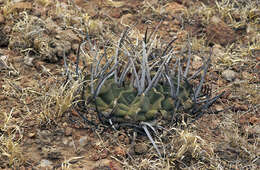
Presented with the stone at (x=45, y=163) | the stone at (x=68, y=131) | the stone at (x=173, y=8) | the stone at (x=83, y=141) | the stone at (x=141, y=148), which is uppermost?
the stone at (x=173, y=8)

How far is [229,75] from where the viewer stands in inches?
129

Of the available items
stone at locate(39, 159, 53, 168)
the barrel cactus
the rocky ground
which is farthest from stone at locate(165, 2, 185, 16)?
stone at locate(39, 159, 53, 168)

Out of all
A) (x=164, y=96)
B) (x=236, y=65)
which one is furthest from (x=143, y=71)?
(x=236, y=65)

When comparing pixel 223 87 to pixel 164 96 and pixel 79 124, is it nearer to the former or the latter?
pixel 164 96

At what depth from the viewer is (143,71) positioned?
2.53 meters

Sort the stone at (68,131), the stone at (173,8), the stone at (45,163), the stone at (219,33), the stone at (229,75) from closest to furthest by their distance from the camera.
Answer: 1. the stone at (45,163)
2. the stone at (68,131)
3. the stone at (229,75)
4. the stone at (219,33)
5. the stone at (173,8)

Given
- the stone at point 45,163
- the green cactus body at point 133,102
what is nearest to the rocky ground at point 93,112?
the stone at point 45,163

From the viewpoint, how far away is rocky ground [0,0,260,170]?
7.76 feet

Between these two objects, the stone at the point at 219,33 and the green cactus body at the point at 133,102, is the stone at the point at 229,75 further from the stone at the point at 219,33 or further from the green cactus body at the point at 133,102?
the green cactus body at the point at 133,102

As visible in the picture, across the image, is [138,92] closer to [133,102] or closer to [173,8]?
[133,102]

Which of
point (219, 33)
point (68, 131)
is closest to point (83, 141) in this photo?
point (68, 131)

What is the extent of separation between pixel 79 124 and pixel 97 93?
0.23 meters

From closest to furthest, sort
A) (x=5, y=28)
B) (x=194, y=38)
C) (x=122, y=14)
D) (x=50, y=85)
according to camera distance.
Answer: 1. (x=50, y=85)
2. (x=5, y=28)
3. (x=194, y=38)
4. (x=122, y=14)

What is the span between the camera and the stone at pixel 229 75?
3.27m
